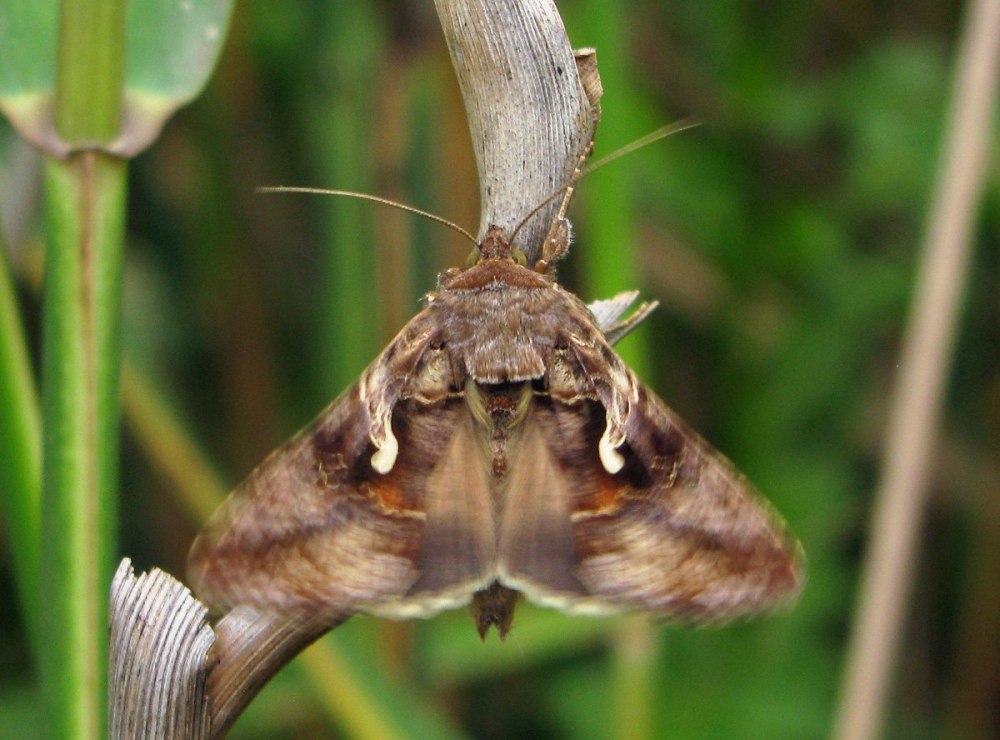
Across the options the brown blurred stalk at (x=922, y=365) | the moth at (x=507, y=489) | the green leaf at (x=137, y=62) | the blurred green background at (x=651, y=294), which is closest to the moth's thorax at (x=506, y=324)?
the moth at (x=507, y=489)

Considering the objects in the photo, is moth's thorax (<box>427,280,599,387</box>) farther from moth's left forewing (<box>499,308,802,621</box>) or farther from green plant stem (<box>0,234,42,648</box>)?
green plant stem (<box>0,234,42,648</box>)

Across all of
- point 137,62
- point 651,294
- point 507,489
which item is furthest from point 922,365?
point 137,62

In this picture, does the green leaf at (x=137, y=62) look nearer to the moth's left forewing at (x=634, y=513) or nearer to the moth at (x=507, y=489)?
the moth at (x=507, y=489)

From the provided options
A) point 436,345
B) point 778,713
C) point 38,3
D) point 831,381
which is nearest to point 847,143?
point 831,381

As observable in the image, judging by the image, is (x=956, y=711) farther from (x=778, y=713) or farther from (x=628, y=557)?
(x=628, y=557)

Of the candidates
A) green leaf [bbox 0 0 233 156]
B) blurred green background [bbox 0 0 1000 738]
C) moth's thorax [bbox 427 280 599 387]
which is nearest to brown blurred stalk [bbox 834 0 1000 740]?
blurred green background [bbox 0 0 1000 738]

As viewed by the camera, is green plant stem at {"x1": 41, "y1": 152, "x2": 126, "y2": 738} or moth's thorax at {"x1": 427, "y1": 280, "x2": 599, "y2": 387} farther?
moth's thorax at {"x1": 427, "y1": 280, "x2": 599, "y2": 387}
